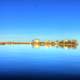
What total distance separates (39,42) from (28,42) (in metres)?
0.84

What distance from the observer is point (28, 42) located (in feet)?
46.3

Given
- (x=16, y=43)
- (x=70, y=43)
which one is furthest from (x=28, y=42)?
(x=70, y=43)

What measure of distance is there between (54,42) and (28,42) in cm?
124

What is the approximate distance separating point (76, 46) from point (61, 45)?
0.96 meters

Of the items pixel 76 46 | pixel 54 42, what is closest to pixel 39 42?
pixel 54 42

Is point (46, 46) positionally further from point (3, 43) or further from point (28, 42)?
point (3, 43)

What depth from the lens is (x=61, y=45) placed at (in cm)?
1399

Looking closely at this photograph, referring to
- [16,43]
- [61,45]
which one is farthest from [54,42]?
[16,43]

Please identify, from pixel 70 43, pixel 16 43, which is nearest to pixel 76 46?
pixel 70 43

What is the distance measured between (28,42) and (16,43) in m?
0.66

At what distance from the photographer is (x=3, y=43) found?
13.9 m

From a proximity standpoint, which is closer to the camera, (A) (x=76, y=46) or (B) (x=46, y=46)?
(A) (x=76, y=46)

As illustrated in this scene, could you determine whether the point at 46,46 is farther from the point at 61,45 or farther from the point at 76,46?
the point at 76,46

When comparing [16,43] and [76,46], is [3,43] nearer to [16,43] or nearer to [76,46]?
[16,43]
